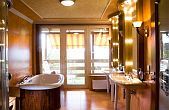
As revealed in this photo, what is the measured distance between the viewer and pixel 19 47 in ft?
19.9

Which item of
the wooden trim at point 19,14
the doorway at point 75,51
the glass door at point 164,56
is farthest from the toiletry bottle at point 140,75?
the doorway at point 75,51

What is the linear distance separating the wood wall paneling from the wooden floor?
1.39 metres

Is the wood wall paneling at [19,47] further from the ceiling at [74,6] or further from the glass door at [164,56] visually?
the glass door at [164,56]

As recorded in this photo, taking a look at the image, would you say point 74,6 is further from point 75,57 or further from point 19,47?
point 75,57

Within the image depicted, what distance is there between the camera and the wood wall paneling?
534cm

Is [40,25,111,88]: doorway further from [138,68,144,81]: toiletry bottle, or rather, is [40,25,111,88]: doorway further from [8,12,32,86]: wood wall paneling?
[138,68,144,81]: toiletry bottle

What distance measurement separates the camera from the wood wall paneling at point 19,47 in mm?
5341

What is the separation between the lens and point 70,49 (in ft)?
27.7

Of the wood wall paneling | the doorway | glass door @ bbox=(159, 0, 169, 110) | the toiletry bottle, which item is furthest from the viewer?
the doorway

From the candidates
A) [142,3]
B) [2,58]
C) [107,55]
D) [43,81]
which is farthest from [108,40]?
[2,58]

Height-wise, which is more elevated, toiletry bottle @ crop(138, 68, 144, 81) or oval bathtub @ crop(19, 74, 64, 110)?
toiletry bottle @ crop(138, 68, 144, 81)

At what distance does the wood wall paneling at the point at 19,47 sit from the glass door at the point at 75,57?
1.51m

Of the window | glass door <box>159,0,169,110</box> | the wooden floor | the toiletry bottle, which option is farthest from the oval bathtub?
the window

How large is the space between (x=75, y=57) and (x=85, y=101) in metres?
2.54
